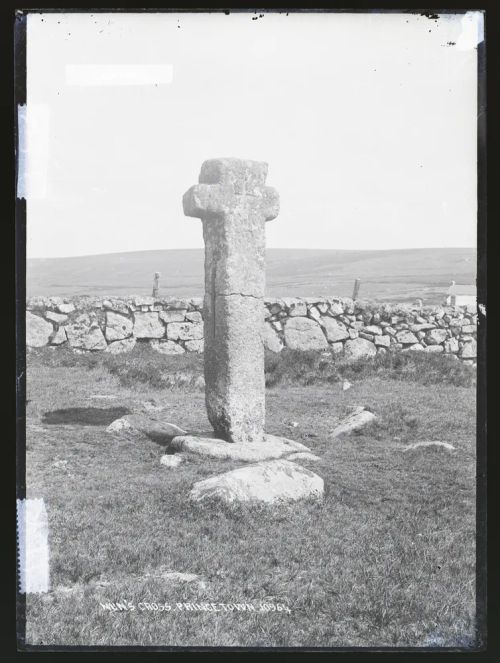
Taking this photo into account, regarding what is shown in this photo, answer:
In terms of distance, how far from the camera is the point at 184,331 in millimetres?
11133

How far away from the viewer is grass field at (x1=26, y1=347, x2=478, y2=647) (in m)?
5.18

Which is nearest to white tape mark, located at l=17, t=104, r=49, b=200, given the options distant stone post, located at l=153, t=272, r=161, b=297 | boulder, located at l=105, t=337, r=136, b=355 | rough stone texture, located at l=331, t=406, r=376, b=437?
distant stone post, located at l=153, t=272, r=161, b=297

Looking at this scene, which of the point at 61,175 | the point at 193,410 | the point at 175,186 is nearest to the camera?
the point at 61,175

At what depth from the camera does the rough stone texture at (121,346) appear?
34.2ft

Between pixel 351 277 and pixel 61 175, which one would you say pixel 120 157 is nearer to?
pixel 61 175

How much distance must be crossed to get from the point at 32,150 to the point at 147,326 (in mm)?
5654

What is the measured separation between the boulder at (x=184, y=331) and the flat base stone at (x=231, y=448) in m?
4.07

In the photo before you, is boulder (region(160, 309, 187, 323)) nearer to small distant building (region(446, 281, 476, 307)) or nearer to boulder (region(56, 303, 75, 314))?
boulder (region(56, 303, 75, 314))

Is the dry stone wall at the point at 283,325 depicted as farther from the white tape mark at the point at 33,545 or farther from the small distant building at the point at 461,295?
the white tape mark at the point at 33,545

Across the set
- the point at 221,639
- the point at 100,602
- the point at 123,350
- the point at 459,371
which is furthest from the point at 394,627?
the point at 123,350

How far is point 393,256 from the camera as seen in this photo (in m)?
8.19

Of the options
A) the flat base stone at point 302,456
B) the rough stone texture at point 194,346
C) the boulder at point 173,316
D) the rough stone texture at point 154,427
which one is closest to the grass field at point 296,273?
the boulder at point 173,316

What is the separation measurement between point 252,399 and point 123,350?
158 inches

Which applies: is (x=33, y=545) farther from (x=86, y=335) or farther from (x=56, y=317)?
(x=86, y=335)
